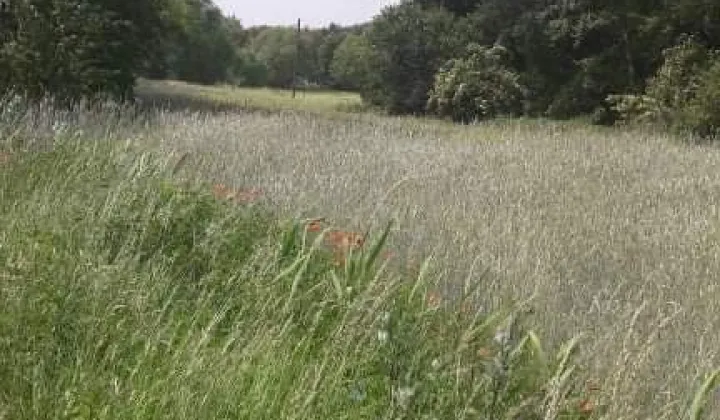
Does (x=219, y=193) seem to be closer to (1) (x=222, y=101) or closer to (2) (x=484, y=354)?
(2) (x=484, y=354)

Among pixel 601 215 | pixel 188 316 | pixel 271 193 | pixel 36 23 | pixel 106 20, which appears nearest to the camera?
pixel 188 316

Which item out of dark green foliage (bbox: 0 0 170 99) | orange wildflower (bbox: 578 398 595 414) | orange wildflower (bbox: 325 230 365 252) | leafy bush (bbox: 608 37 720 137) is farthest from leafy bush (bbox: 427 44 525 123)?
orange wildflower (bbox: 578 398 595 414)

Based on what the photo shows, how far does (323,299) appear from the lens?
3.49 m

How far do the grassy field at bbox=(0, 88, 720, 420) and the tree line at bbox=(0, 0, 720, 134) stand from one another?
36.3 ft

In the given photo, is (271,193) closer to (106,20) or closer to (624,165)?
(624,165)

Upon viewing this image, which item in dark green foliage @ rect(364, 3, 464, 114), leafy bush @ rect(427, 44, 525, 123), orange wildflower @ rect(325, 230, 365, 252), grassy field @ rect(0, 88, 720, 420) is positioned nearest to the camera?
grassy field @ rect(0, 88, 720, 420)

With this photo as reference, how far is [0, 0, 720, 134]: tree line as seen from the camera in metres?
17.7

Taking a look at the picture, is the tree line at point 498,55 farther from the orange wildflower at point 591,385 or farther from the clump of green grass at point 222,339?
the orange wildflower at point 591,385

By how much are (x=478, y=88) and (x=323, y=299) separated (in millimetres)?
28449

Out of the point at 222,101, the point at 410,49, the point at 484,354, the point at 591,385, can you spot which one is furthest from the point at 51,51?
the point at 410,49

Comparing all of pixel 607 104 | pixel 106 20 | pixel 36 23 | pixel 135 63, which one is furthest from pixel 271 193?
pixel 607 104

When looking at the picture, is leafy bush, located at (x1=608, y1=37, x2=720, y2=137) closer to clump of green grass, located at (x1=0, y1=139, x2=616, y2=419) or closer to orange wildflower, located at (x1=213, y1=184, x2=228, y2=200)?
→ orange wildflower, located at (x1=213, y1=184, x2=228, y2=200)

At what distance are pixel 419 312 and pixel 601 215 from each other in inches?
156

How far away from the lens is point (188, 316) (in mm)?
3215
